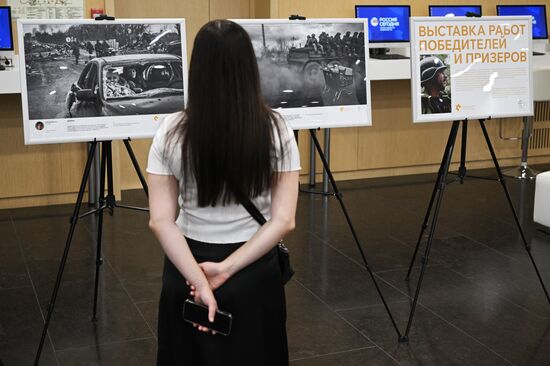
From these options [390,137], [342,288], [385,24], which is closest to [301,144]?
[390,137]

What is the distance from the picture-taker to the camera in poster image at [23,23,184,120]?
3365mm

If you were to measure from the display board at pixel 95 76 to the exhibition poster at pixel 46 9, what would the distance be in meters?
2.40

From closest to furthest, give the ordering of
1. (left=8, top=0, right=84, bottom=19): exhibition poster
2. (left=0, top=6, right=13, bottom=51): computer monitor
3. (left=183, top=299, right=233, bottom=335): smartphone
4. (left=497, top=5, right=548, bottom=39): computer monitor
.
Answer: (left=183, top=299, right=233, bottom=335): smartphone
(left=0, top=6, right=13, bottom=51): computer monitor
(left=8, top=0, right=84, bottom=19): exhibition poster
(left=497, top=5, right=548, bottom=39): computer monitor

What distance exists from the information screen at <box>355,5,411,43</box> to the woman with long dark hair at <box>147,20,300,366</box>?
4.45m

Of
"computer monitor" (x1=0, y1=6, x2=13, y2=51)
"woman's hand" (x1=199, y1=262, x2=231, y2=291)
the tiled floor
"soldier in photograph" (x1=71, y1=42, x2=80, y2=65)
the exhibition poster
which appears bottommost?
the tiled floor

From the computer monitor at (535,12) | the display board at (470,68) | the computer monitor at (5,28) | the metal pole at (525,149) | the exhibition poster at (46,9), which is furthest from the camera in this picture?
the computer monitor at (535,12)

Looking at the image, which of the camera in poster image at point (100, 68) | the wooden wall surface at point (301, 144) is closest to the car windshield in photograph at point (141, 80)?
the camera in poster image at point (100, 68)

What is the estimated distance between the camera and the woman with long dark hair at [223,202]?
2062mm

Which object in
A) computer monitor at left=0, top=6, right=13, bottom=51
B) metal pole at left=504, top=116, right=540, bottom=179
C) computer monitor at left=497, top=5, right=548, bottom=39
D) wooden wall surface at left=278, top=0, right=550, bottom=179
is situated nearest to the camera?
computer monitor at left=0, top=6, right=13, bottom=51

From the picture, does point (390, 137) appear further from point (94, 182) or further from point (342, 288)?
point (342, 288)

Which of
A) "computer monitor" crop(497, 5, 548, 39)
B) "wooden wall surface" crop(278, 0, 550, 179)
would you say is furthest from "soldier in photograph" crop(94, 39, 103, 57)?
"computer monitor" crop(497, 5, 548, 39)

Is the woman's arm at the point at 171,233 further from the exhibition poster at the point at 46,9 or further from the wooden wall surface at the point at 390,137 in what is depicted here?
the wooden wall surface at the point at 390,137

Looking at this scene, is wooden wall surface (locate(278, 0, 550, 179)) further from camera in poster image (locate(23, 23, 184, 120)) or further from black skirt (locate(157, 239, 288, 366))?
black skirt (locate(157, 239, 288, 366))

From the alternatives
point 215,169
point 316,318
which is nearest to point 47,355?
point 316,318
